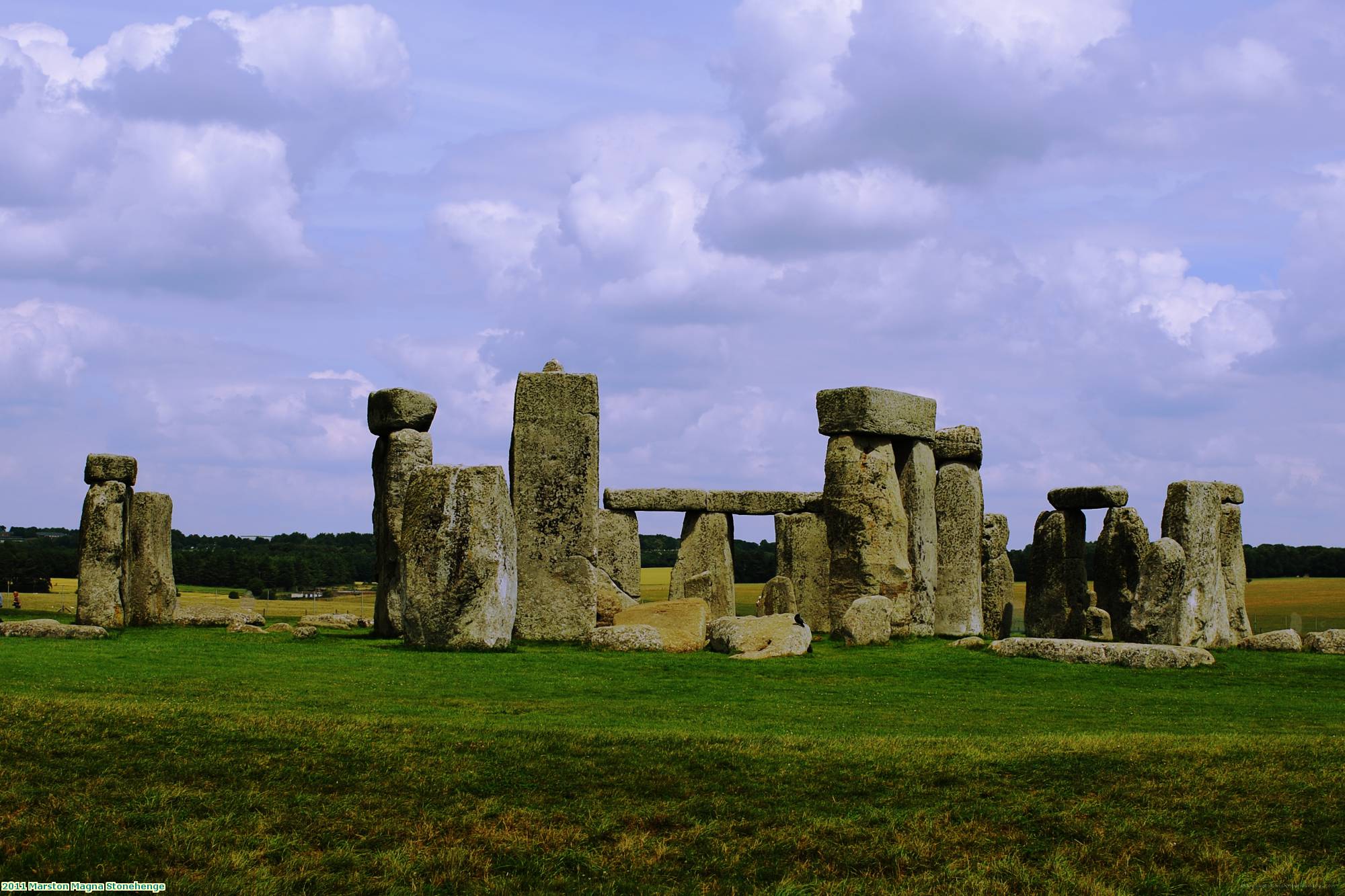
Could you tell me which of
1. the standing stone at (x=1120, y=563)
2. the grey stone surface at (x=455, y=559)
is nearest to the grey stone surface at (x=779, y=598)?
the standing stone at (x=1120, y=563)

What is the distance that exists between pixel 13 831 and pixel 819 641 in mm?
13760

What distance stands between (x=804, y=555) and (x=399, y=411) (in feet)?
33.2

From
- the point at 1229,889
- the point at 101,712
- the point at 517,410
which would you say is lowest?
the point at 1229,889

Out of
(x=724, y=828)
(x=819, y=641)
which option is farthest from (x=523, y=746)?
(x=819, y=641)

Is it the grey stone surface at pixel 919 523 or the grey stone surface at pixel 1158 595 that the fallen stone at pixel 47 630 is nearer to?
the grey stone surface at pixel 919 523

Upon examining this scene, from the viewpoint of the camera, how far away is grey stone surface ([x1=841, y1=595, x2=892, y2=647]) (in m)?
18.6

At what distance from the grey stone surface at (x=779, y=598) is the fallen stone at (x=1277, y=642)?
7.63 m

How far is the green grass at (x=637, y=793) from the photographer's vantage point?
700 cm

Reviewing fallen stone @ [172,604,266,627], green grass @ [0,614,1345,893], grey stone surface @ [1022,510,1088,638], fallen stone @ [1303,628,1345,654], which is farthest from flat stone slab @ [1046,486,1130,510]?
fallen stone @ [172,604,266,627]

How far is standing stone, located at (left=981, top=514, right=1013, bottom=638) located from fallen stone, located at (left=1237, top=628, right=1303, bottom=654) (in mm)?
4890

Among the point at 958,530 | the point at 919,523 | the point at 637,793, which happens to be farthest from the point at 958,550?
the point at 637,793

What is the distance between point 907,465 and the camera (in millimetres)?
21359

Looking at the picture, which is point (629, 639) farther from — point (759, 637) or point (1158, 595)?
point (1158, 595)

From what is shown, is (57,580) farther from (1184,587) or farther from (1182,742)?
(1182,742)
